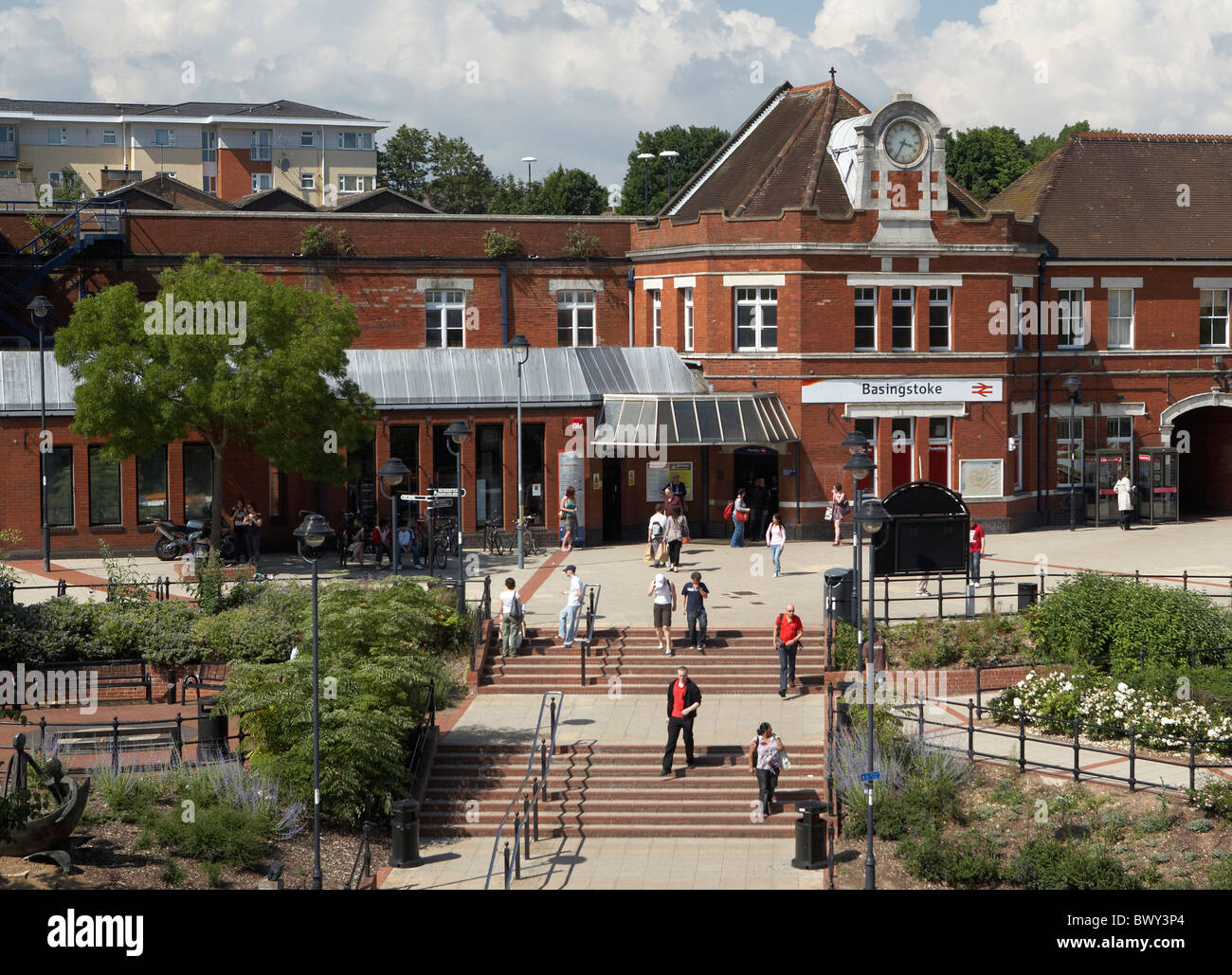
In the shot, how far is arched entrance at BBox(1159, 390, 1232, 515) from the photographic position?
45625 millimetres

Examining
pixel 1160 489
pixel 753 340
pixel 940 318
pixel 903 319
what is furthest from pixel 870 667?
pixel 1160 489

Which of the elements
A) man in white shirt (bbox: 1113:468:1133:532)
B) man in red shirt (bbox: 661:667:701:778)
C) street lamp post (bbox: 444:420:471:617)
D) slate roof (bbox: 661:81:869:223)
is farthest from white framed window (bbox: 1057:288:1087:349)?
man in red shirt (bbox: 661:667:701:778)

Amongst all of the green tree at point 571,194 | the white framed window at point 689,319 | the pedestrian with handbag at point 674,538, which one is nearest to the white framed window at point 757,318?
the white framed window at point 689,319

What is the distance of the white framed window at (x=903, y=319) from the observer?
39688 millimetres

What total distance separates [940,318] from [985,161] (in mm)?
52408

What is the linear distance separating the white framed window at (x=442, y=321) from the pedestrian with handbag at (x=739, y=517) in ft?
33.1

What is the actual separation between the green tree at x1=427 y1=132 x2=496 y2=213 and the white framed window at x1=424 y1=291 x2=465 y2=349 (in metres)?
50.5

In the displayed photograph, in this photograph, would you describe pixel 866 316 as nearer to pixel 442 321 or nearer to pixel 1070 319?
pixel 1070 319

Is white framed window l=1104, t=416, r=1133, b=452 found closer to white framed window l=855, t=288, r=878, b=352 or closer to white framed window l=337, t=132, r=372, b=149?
white framed window l=855, t=288, r=878, b=352

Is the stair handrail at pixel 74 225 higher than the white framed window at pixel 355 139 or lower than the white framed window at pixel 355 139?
lower

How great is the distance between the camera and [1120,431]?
43.8m

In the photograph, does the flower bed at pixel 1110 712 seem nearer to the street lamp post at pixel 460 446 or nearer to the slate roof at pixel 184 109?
the street lamp post at pixel 460 446

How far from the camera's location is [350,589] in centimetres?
2530
